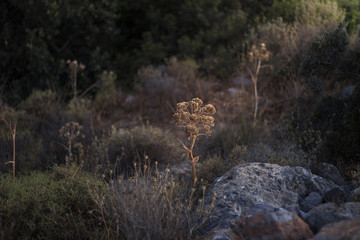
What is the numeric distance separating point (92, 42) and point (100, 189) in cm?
761

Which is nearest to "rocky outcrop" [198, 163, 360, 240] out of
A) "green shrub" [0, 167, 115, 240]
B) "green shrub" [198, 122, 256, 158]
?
"green shrub" [0, 167, 115, 240]

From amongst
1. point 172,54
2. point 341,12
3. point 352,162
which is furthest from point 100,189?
point 172,54

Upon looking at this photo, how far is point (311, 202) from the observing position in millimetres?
3568

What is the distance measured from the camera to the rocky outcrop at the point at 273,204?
277 centimetres

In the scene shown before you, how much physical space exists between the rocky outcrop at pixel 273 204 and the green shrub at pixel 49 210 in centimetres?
102

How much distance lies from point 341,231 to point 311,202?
3.46 ft

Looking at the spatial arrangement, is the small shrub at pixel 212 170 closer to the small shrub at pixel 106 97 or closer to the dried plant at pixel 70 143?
the dried plant at pixel 70 143

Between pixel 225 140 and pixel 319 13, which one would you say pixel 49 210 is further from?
pixel 319 13

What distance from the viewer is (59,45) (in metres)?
10.9

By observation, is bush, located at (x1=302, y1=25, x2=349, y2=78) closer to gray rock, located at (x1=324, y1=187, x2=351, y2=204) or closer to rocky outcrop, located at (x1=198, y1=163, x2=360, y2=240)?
rocky outcrop, located at (x1=198, y1=163, x2=360, y2=240)

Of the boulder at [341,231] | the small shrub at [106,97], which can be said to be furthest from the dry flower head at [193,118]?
the small shrub at [106,97]

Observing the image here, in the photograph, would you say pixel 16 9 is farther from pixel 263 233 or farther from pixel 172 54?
pixel 263 233

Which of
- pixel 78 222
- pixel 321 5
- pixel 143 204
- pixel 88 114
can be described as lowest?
pixel 88 114

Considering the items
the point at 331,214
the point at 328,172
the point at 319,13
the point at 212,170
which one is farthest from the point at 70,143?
the point at 319,13
